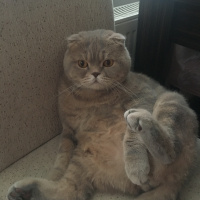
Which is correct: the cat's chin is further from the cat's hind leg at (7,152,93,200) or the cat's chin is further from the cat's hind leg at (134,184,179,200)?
the cat's hind leg at (134,184,179,200)

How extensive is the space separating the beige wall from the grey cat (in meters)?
0.06

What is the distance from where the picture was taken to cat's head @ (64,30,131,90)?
3.14 feet

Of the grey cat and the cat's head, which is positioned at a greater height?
the cat's head

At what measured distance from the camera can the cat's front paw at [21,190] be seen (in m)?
0.81

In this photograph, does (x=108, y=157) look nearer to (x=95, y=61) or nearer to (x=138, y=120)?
(x=138, y=120)

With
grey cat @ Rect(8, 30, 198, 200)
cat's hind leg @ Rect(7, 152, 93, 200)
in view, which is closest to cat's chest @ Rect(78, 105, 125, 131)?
grey cat @ Rect(8, 30, 198, 200)

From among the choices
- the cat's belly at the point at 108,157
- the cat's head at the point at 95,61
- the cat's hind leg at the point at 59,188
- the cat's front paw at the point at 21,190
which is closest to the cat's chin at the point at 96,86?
the cat's head at the point at 95,61

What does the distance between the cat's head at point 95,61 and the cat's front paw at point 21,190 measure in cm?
38

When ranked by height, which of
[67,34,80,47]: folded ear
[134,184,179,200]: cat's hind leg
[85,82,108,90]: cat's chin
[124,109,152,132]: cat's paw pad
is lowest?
[134,184,179,200]: cat's hind leg

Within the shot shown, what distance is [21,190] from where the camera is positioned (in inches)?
32.1

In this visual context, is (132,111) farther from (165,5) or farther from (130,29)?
(130,29)

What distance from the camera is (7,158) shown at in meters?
0.94

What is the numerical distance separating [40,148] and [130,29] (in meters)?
0.84

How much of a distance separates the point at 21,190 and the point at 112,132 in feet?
1.15
